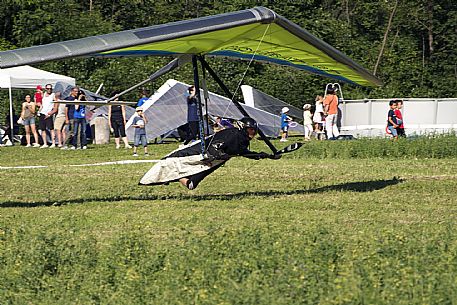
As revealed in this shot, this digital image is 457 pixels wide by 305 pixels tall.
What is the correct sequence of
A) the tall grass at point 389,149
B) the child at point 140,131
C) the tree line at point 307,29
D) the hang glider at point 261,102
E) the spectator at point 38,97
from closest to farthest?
the tall grass at point 389,149 → the child at point 140,131 → the spectator at point 38,97 → the hang glider at point 261,102 → the tree line at point 307,29

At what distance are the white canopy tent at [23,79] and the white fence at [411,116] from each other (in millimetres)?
9394

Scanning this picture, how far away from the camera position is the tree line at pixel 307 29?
40812mm

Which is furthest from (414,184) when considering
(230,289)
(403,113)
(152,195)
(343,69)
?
A: (403,113)

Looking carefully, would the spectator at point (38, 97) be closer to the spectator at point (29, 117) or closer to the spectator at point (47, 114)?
the spectator at point (29, 117)

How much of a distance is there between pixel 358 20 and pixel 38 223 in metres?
47.7

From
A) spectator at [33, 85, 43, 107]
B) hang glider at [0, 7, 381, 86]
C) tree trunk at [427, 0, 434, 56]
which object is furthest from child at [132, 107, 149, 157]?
tree trunk at [427, 0, 434, 56]

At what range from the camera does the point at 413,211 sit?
503 inches

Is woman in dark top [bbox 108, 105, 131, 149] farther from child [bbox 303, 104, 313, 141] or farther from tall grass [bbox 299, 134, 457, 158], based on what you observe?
child [bbox 303, 104, 313, 141]

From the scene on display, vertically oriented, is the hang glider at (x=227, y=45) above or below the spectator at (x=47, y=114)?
above

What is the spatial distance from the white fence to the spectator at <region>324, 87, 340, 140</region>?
1.41 m

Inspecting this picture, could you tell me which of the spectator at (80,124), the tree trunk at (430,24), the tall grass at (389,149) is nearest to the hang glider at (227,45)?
the tall grass at (389,149)

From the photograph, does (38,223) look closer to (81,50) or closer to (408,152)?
(81,50)

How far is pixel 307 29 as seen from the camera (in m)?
48.4

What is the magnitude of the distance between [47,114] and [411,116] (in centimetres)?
1174
